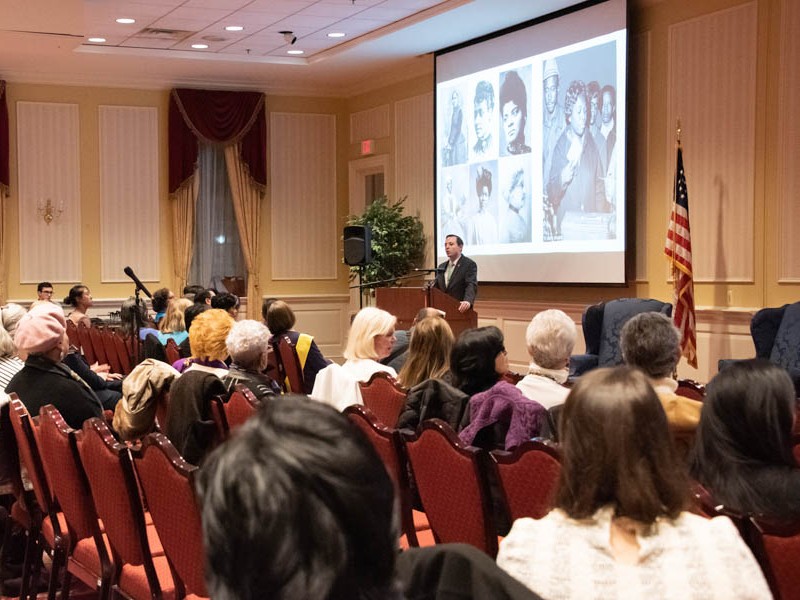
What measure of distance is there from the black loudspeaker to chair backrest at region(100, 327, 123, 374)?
12.7 feet

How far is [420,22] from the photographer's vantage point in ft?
35.4

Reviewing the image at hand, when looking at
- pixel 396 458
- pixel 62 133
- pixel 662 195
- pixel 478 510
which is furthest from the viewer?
pixel 62 133

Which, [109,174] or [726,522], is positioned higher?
[109,174]

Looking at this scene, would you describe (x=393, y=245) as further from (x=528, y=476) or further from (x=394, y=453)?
(x=528, y=476)

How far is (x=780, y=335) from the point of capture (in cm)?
731

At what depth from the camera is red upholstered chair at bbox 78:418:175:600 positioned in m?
3.15

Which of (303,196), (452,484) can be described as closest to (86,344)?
(303,196)

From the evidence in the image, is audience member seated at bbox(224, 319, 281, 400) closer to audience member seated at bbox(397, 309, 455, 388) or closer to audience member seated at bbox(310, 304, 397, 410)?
audience member seated at bbox(310, 304, 397, 410)

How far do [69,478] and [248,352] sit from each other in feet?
4.01

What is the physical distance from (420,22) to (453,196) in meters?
2.23

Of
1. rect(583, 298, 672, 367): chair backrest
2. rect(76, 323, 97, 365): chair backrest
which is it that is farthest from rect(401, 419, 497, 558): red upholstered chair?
rect(76, 323, 97, 365): chair backrest

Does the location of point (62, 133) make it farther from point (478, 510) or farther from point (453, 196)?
point (478, 510)

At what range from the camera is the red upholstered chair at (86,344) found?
9.73m

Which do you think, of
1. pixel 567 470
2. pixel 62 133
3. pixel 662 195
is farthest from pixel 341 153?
pixel 567 470
